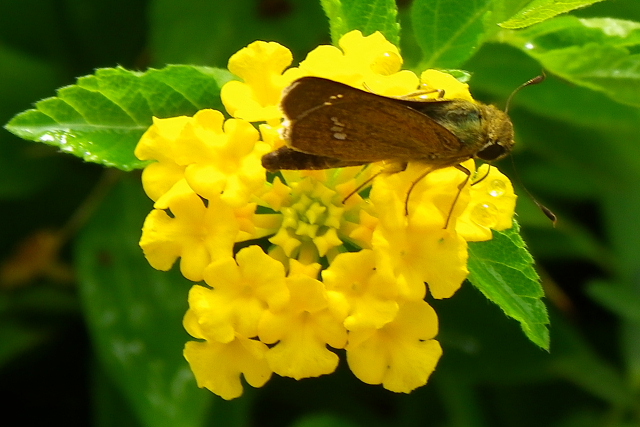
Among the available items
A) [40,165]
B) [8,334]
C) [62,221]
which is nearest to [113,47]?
[40,165]

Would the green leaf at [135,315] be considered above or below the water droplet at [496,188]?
below

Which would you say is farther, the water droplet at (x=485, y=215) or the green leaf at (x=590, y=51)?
the green leaf at (x=590, y=51)

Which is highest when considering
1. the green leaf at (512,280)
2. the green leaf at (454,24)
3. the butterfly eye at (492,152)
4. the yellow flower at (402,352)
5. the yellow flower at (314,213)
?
the green leaf at (454,24)

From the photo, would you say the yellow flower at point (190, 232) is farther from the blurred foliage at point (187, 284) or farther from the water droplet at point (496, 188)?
the blurred foliage at point (187, 284)

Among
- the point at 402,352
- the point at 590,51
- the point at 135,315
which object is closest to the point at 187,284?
the point at 135,315

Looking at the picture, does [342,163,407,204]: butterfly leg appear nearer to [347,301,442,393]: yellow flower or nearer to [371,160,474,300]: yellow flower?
[371,160,474,300]: yellow flower

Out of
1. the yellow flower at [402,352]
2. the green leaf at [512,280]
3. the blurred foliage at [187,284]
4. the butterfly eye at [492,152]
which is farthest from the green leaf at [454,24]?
the blurred foliage at [187,284]

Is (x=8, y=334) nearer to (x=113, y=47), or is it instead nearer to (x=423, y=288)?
(x=113, y=47)
